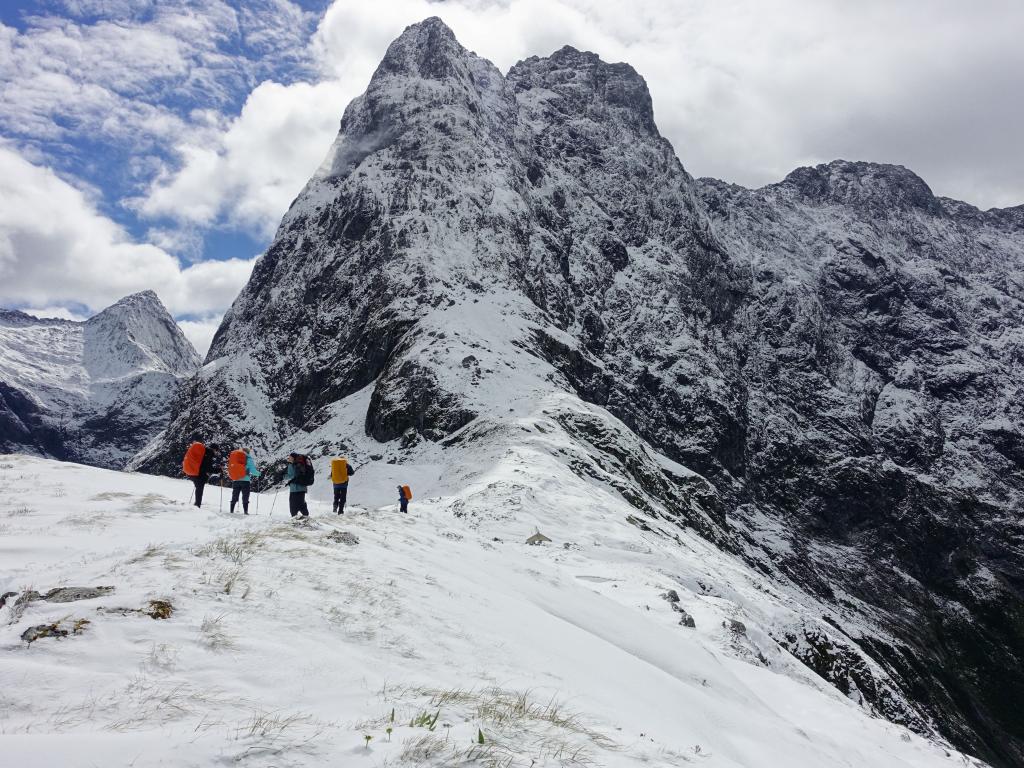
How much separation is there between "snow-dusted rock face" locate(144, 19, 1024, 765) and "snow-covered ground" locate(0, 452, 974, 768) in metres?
11.6

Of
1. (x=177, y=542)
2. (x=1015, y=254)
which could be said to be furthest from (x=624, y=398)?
(x=1015, y=254)

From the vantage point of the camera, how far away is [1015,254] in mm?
181000

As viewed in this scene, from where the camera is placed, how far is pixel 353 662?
6031mm

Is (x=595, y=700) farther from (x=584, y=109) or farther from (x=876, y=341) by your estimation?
(x=876, y=341)

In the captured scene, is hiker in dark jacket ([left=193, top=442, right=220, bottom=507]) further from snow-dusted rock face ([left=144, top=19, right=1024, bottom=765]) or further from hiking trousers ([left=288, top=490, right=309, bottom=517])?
snow-dusted rock face ([left=144, top=19, right=1024, bottom=765])

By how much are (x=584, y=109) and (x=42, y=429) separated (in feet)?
595

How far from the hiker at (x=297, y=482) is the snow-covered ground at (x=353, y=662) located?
62.5 inches

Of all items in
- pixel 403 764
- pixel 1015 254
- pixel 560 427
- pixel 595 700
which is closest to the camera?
pixel 403 764

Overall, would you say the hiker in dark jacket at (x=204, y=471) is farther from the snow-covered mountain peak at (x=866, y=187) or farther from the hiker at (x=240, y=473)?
the snow-covered mountain peak at (x=866, y=187)

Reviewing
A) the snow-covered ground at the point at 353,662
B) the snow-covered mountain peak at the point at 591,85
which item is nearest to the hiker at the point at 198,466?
the snow-covered ground at the point at 353,662

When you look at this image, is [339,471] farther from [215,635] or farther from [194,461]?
[215,635]

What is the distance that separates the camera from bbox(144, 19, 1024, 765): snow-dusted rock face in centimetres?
5762

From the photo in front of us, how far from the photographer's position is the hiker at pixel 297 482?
15156 mm

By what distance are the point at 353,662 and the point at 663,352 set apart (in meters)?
110
